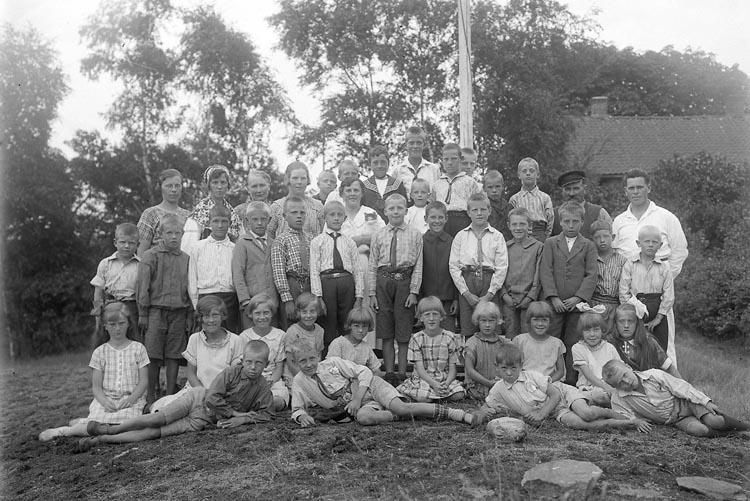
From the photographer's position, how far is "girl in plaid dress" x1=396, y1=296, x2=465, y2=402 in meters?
6.41

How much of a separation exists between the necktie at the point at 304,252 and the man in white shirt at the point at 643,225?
10.0ft

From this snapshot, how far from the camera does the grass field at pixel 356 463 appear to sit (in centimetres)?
424

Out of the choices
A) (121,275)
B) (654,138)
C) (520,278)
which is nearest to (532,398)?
(520,278)

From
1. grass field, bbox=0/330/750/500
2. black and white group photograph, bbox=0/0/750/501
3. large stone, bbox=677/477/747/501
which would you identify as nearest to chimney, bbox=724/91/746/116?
black and white group photograph, bbox=0/0/750/501

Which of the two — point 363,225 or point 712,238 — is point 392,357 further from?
point 712,238

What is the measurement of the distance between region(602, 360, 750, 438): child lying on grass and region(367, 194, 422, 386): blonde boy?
6.52 feet

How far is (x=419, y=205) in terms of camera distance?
25.7 feet

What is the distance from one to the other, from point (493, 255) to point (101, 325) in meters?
3.87

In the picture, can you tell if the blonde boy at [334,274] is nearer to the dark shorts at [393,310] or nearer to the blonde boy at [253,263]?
the dark shorts at [393,310]

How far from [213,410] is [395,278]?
6.93 feet

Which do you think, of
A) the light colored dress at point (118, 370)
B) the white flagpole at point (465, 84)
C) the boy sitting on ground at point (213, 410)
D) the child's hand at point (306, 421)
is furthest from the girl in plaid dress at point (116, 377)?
the white flagpole at point (465, 84)

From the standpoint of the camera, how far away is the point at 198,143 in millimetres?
21312

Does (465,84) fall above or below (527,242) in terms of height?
above

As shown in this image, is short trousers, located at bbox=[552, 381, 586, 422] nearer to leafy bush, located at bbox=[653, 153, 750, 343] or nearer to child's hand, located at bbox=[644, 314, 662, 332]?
child's hand, located at bbox=[644, 314, 662, 332]
